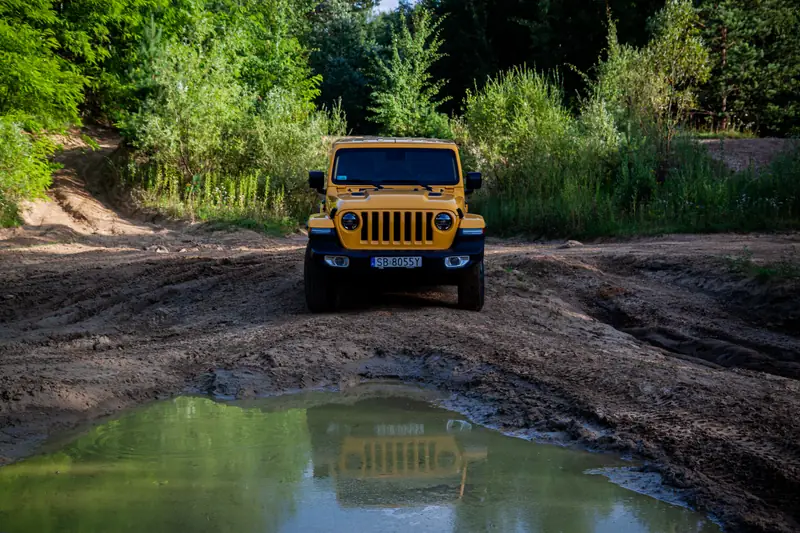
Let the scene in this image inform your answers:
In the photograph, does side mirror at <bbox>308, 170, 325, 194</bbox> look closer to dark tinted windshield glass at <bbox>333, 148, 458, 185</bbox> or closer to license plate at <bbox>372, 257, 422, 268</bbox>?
dark tinted windshield glass at <bbox>333, 148, 458, 185</bbox>

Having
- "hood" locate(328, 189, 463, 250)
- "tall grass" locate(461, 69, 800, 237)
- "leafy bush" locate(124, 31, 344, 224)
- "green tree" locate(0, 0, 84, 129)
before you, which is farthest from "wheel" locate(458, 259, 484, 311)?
"green tree" locate(0, 0, 84, 129)

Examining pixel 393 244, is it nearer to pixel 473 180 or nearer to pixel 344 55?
pixel 473 180

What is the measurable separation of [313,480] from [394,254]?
14.0 ft

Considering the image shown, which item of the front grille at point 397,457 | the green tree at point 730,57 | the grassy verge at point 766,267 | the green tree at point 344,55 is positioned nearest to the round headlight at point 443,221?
the front grille at point 397,457

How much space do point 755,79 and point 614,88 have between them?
10.8 meters

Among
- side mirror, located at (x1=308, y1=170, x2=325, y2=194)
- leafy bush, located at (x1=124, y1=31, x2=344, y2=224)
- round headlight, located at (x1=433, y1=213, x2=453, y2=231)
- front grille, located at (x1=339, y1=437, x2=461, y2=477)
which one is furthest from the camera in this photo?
leafy bush, located at (x1=124, y1=31, x2=344, y2=224)

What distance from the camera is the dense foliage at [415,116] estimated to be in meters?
18.6

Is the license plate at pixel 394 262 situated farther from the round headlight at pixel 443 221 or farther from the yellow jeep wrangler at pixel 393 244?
the round headlight at pixel 443 221

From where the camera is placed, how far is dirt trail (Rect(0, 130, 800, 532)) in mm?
5609

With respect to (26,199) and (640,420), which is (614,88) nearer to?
(26,199)

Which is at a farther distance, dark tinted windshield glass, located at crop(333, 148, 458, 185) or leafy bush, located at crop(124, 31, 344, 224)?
leafy bush, located at crop(124, 31, 344, 224)

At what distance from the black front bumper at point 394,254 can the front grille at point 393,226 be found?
0.12 m

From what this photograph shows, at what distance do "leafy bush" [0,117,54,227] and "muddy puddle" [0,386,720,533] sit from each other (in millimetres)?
14044

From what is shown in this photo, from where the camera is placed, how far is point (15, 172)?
61.4ft
